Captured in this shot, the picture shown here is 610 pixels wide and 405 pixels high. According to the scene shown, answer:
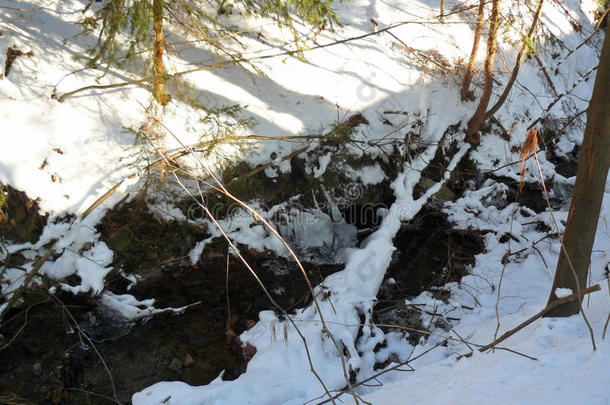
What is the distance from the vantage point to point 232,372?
4090mm

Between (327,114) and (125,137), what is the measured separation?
3.10 m

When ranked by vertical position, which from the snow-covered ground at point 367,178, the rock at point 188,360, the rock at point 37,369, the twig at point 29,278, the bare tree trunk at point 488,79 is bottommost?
the rock at point 37,369

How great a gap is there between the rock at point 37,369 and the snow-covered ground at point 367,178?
869 mm

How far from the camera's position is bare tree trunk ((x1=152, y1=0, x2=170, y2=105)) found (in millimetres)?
4781

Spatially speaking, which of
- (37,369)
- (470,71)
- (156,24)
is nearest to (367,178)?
(470,71)

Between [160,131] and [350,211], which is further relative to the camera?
[350,211]

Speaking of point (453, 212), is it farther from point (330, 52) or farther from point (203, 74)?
point (203, 74)

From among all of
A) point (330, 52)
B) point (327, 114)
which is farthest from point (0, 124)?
point (330, 52)

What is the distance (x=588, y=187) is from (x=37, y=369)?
510 centimetres

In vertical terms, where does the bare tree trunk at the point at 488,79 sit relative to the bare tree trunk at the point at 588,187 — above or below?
above

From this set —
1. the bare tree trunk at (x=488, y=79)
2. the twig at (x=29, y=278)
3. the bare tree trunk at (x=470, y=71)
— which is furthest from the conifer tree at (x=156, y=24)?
the bare tree trunk at (x=470, y=71)

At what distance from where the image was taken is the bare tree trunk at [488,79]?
575 centimetres

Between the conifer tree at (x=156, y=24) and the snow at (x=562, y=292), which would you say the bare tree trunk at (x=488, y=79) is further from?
the snow at (x=562, y=292)

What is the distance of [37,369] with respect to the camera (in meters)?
3.97
